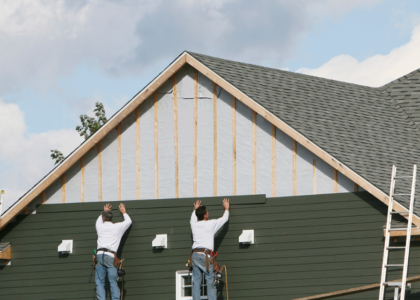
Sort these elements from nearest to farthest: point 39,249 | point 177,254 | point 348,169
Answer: point 348,169 → point 177,254 → point 39,249

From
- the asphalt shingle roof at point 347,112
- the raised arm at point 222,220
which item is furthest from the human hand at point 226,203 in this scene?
the asphalt shingle roof at point 347,112

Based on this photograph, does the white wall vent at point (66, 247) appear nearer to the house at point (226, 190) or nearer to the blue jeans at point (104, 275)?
the house at point (226, 190)

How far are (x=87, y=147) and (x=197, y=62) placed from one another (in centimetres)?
291

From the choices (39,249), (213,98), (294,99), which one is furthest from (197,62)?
(39,249)

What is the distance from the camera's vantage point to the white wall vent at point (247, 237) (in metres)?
13.1

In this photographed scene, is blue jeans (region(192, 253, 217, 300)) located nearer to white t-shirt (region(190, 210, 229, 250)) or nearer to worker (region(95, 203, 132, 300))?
white t-shirt (region(190, 210, 229, 250))

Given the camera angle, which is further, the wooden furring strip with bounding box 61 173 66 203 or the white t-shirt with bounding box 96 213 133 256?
the wooden furring strip with bounding box 61 173 66 203

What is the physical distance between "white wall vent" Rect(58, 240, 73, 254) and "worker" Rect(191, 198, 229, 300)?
9.70 ft

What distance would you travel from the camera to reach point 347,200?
40.9 ft

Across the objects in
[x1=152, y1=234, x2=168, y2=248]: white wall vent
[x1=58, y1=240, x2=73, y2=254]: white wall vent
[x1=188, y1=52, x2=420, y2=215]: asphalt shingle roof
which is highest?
[x1=188, y1=52, x2=420, y2=215]: asphalt shingle roof

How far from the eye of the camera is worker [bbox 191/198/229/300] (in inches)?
499

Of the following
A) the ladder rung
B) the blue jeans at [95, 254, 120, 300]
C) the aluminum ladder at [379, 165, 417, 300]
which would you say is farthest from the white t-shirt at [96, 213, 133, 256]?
the ladder rung

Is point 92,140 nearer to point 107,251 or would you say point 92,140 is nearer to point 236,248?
point 107,251

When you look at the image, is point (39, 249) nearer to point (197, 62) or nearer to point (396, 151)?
point (197, 62)
